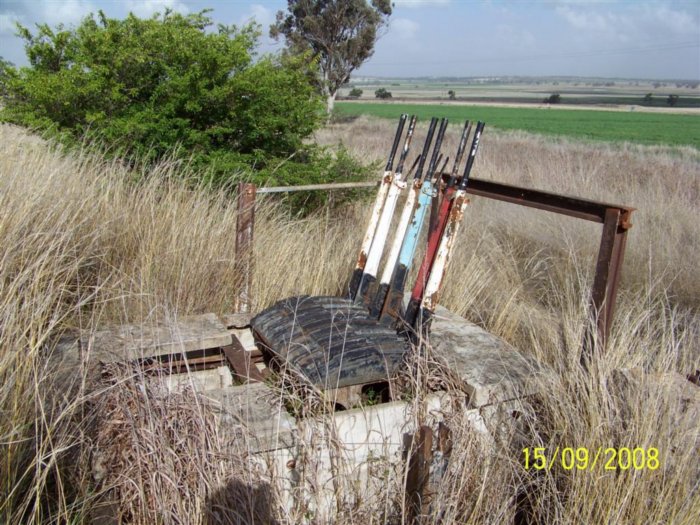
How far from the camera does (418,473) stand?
2354 millimetres

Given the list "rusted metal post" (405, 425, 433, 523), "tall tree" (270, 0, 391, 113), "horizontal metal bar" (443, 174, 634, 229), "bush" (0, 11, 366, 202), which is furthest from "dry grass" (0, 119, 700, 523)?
"tall tree" (270, 0, 391, 113)

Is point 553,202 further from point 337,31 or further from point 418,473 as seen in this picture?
point 337,31

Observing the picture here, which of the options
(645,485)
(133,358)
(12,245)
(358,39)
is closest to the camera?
(645,485)

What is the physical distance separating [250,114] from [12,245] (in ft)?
13.2

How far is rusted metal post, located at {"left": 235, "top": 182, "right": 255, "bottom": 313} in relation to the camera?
3938 mm

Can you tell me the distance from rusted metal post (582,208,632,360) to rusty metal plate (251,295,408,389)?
0.98 metres

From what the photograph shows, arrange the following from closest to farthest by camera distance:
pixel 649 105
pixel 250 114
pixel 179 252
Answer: pixel 179 252 → pixel 250 114 → pixel 649 105

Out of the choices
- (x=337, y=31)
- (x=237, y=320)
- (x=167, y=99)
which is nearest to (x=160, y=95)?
(x=167, y=99)

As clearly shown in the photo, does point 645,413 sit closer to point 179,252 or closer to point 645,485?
point 645,485

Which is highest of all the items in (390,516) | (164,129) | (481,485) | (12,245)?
(164,129)

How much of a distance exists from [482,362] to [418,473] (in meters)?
0.94

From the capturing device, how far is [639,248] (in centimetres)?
624

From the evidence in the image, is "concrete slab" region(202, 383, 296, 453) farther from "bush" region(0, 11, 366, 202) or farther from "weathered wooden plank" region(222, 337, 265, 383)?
"bush" region(0, 11, 366, 202)

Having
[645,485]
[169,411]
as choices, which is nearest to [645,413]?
[645,485]
